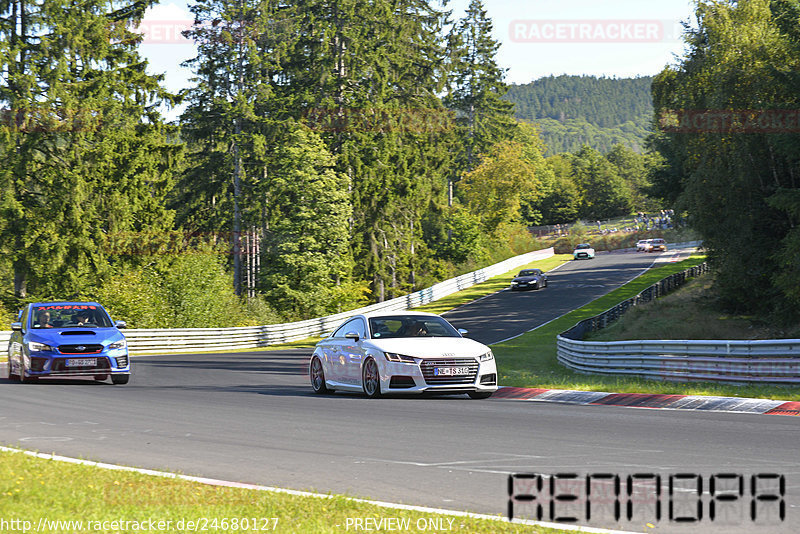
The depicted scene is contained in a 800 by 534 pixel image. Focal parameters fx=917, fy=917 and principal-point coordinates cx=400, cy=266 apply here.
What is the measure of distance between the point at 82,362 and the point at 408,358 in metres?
7.37

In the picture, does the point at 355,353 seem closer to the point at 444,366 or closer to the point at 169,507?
the point at 444,366

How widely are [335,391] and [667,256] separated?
72785mm

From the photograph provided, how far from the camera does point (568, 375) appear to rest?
23.8 m

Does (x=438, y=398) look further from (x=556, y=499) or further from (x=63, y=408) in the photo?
(x=556, y=499)

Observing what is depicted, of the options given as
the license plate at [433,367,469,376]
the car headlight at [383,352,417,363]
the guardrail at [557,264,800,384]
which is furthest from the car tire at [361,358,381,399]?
the guardrail at [557,264,800,384]

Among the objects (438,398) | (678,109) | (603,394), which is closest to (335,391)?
(438,398)

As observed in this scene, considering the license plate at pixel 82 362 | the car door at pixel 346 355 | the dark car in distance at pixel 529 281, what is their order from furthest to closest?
the dark car in distance at pixel 529 281, the license plate at pixel 82 362, the car door at pixel 346 355

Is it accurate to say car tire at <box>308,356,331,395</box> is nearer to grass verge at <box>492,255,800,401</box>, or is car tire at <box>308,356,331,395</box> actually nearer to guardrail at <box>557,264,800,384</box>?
grass verge at <box>492,255,800,401</box>

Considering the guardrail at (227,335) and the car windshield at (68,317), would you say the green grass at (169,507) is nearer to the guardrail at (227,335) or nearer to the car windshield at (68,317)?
the car windshield at (68,317)

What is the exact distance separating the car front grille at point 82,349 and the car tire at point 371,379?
20.1 ft

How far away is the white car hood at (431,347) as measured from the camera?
15.2 meters

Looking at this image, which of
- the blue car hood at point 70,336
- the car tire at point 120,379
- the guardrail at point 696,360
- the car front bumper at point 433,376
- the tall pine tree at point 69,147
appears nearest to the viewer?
the car front bumper at point 433,376


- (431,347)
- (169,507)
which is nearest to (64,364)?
(431,347)

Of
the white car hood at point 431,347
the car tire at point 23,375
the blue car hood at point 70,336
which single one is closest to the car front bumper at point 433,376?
the white car hood at point 431,347
